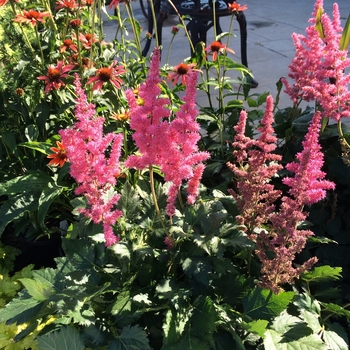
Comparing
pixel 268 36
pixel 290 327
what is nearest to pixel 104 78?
pixel 290 327

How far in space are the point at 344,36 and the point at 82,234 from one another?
43.8 inches

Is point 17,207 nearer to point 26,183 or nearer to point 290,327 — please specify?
point 26,183

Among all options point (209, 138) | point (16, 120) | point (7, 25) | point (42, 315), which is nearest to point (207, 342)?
point (42, 315)

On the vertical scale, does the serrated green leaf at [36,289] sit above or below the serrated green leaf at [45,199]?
above

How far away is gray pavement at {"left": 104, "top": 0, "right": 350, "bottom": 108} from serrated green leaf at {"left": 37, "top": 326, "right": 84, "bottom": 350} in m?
2.75

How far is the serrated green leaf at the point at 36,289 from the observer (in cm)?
120

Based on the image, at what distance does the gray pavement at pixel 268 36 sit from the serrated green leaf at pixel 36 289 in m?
2.68

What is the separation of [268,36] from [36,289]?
521 cm

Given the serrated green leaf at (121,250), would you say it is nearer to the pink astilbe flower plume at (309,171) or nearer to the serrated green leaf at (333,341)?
the pink astilbe flower plume at (309,171)

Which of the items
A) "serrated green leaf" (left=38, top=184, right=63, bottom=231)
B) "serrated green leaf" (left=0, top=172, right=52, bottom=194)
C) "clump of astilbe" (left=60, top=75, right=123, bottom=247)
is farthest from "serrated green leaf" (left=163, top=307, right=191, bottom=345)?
"serrated green leaf" (left=0, top=172, right=52, bottom=194)

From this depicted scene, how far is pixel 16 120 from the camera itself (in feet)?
6.75

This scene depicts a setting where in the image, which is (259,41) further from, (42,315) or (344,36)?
(42,315)

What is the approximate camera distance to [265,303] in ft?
3.93

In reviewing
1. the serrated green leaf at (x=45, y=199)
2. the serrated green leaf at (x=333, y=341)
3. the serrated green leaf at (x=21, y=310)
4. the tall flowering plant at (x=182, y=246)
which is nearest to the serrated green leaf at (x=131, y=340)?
the tall flowering plant at (x=182, y=246)
